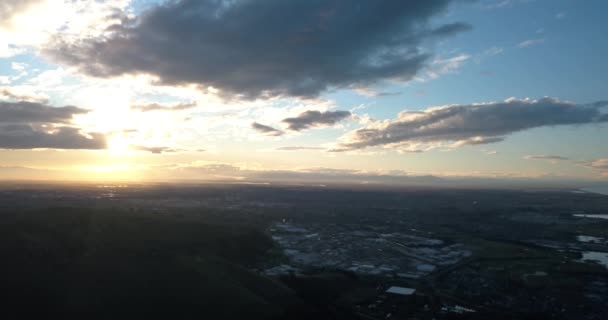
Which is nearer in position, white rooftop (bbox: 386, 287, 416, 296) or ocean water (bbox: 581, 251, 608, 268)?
white rooftop (bbox: 386, 287, 416, 296)

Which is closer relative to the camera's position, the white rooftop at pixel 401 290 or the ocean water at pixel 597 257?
the white rooftop at pixel 401 290

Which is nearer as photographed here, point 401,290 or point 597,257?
point 401,290

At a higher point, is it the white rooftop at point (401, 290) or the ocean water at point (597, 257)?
the white rooftop at point (401, 290)

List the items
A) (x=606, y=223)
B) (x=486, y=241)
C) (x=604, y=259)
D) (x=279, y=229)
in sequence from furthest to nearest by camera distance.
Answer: (x=606, y=223)
(x=279, y=229)
(x=486, y=241)
(x=604, y=259)

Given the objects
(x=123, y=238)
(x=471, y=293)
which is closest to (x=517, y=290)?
(x=471, y=293)

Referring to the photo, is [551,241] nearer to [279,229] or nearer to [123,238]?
[279,229]

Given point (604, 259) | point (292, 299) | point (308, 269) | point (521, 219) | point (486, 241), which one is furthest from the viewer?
point (521, 219)

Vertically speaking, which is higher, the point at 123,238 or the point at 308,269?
the point at 123,238

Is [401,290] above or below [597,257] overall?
above

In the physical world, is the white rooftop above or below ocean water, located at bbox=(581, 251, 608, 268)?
above

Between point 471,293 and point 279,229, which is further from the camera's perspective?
point 279,229
